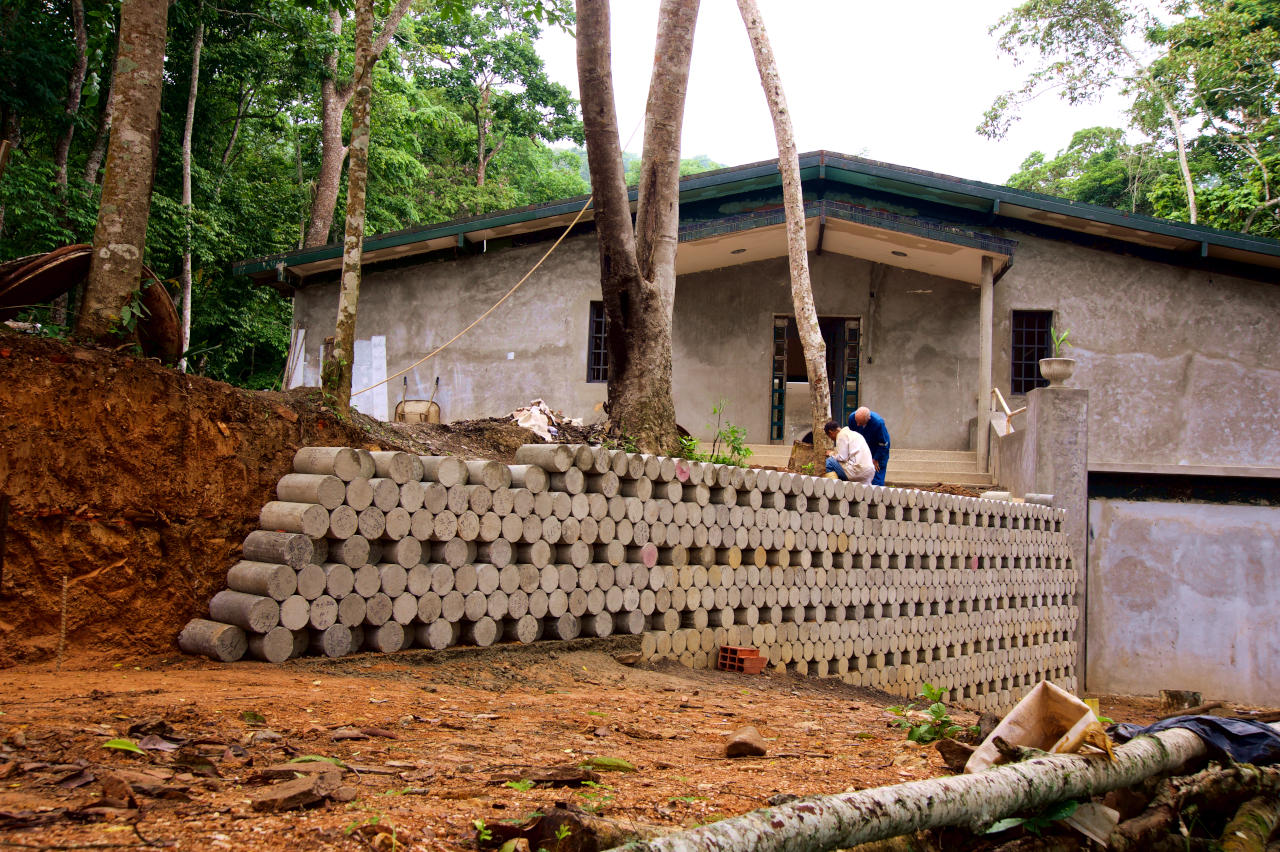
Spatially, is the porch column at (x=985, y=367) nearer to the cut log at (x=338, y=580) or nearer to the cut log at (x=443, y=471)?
the cut log at (x=443, y=471)

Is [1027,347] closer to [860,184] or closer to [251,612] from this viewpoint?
[860,184]

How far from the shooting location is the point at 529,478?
19.5ft

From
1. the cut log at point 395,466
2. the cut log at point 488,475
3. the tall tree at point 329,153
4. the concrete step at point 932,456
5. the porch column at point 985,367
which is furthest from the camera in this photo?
the tall tree at point 329,153

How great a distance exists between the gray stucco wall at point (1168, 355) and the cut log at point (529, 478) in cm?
1267

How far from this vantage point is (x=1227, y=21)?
23.3 meters

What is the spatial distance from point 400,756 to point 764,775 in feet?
4.83

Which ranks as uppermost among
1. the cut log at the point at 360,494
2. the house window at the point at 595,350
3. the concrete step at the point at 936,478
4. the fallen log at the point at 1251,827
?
the house window at the point at 595,350

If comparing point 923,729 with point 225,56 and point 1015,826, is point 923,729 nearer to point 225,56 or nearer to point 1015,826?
point 1015,826

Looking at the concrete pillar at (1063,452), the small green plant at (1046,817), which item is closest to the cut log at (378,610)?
the small green plant at (1046,817)

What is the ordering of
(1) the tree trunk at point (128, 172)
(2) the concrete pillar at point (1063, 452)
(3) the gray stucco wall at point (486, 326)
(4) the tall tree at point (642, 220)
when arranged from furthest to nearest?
(3) the gray stucco wall at point (486, 326) → (2) the concrete pillar at point (1063, 452) → (4) the tall tree at point (642, 220) → (1) the tree trunk at point (128, 172)

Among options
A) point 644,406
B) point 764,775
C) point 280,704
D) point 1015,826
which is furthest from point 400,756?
point 644,406

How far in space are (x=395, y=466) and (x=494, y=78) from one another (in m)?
29.3

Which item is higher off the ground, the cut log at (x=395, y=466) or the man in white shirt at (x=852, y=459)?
the man in white shirt at (x=852, y=459)

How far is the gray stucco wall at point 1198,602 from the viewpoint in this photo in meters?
11.9
